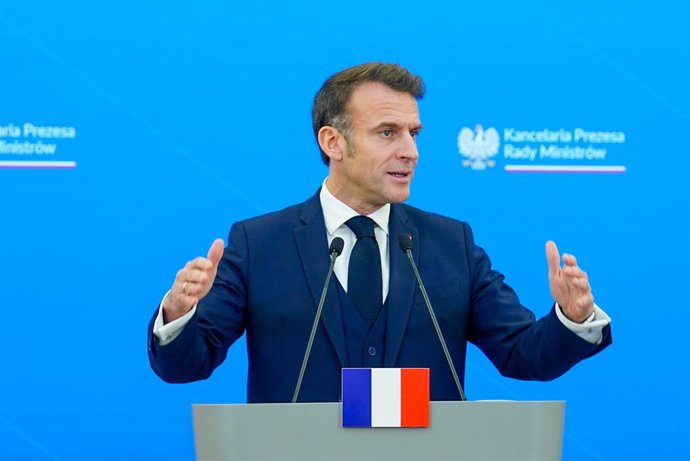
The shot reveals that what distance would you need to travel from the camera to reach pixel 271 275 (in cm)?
268

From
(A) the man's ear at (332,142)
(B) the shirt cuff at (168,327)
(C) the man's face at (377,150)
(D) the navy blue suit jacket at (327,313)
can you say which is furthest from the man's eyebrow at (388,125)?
(B) the shirt cuff at (168,327)

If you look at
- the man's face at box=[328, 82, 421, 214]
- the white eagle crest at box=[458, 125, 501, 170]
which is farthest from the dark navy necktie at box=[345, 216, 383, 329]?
the white eagle crest at box=[458, 125, 501, 170]

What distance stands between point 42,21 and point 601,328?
6.71ft

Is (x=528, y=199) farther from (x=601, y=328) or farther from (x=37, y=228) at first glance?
(x=37, y=228)

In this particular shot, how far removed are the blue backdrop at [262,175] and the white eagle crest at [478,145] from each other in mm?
28

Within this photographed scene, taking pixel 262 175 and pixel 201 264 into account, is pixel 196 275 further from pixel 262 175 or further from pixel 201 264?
pixel 262 175

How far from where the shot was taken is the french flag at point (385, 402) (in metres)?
Result: 1.90

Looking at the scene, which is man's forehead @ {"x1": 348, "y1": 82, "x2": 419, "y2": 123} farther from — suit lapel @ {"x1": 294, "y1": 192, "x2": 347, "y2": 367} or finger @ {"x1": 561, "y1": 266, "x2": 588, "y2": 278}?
finger @ {"x1": 561, "y1": 266, "x2": 588, "y2": 278}

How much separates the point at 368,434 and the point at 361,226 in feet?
2.93

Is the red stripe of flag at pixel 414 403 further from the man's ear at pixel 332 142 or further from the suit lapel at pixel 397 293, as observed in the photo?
the man's ear at pixel 332 142

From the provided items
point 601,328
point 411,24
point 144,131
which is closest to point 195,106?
point 144,131

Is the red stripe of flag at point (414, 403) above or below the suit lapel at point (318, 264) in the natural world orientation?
below

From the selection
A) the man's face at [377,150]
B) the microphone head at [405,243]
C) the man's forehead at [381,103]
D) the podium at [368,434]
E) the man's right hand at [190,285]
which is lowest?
the podium at [368,434]

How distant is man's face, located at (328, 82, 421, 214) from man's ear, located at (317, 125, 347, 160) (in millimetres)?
20
